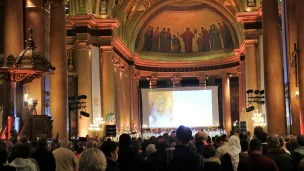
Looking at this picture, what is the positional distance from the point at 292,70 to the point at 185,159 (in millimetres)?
14740

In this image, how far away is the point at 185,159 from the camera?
6.96 meters

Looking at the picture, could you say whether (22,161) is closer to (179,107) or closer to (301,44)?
(301,44)

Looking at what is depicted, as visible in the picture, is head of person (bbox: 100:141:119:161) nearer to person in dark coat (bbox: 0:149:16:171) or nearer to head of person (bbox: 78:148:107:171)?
head of person (bbox: 78:148:107:171)

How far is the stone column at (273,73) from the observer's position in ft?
69.7

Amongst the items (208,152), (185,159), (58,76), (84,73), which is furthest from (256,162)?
(84,73)

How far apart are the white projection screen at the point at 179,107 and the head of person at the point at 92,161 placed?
4173 cm

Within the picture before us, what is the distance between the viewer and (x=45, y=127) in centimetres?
1859

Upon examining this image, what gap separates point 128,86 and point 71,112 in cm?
1296

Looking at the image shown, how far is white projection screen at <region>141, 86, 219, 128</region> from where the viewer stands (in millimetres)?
48156

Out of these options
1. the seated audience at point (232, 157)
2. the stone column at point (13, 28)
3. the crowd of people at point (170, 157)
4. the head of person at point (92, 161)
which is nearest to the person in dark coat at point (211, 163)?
the crowd of people at point (170, 157)

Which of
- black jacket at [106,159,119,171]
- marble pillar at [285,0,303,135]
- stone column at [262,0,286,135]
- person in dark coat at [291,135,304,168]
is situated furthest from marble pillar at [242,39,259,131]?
black jacket at [106,159,119,171]

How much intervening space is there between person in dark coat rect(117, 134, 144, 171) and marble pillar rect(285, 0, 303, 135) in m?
13.0

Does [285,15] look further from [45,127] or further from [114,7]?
[114,7]

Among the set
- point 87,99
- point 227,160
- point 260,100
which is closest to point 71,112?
point 87,99
